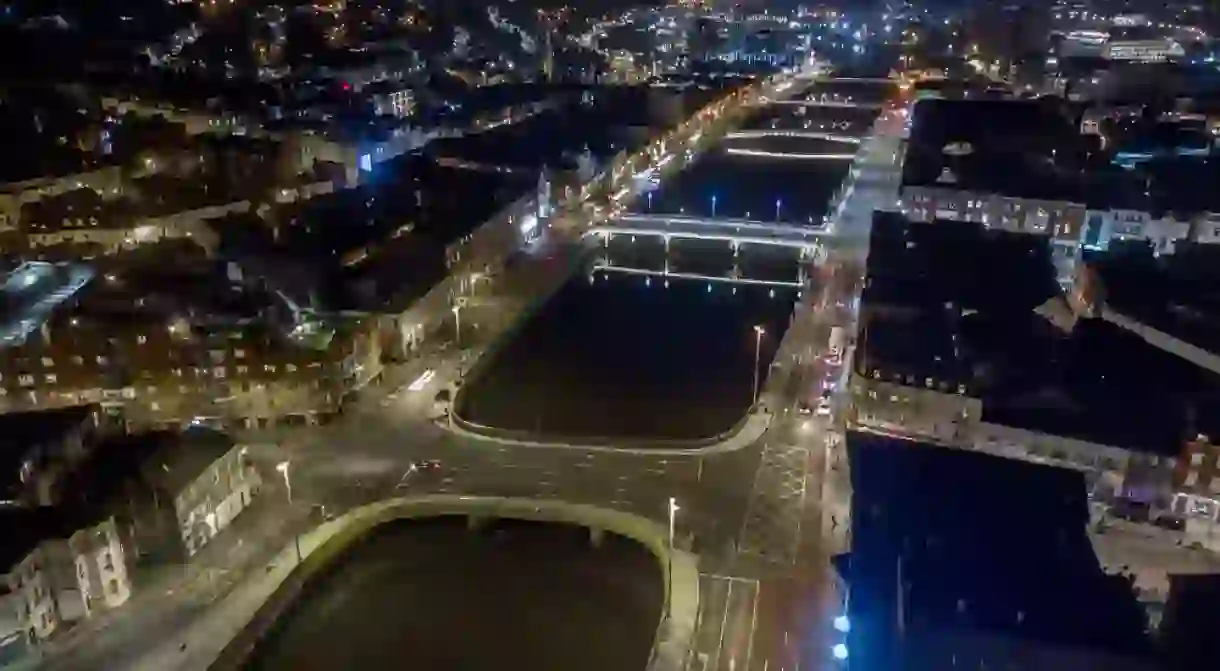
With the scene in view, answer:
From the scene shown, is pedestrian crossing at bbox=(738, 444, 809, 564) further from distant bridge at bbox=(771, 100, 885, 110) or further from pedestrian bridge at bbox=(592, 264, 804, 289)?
distant bridge at bbox=(771, 100, 885, 110)

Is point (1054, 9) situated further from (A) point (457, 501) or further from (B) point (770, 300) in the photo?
(A) point (457, 501)

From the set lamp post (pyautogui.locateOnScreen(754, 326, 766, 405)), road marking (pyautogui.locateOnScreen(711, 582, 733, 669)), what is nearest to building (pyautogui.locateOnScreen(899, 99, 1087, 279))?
lamp post (pyautogui.locateOnScreen(754, 326, 766, 405))

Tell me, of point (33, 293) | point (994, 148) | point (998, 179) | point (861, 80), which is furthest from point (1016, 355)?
point (861, 80)

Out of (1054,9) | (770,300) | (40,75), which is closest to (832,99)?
(1054,9)

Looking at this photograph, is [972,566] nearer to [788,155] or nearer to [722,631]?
[722,631]

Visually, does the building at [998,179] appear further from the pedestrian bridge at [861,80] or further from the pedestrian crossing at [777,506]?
the pedestrian bridge at [861,80]

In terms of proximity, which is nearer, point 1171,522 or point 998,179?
point 1171,522
